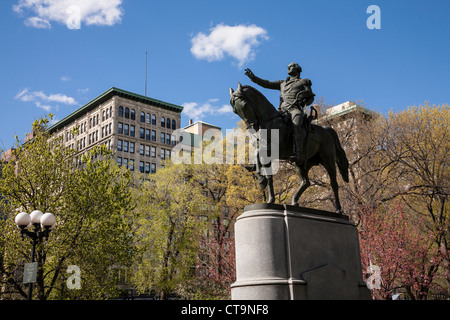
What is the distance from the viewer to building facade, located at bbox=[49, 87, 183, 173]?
301 ft

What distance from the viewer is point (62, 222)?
93.4 ft

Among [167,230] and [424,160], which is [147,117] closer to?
[167,230]

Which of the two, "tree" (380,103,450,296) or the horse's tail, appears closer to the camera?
the horse's tail

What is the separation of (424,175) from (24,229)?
2532 cm

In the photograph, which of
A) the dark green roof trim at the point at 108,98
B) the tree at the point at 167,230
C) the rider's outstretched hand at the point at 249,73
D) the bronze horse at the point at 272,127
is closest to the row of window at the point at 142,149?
the dark green roof trim at the point at 108,98

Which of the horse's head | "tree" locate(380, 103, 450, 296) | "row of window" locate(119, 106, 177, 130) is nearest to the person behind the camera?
the horse's head

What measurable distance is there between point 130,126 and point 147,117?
476 cm

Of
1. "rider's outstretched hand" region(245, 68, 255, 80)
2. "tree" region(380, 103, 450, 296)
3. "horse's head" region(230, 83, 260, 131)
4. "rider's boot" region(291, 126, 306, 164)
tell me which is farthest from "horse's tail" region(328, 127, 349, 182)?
"tree" region(380, 103, 450, 296)

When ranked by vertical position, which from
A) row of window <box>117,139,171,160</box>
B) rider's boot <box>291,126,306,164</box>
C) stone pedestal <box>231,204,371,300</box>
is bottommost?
stone pedestal <box>231,204,371,300</box>

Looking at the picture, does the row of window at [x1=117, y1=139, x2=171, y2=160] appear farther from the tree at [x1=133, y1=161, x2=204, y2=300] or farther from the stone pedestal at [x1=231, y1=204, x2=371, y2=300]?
the stone pedestal at [x1=231, y1=204, x2=371, y2=300]

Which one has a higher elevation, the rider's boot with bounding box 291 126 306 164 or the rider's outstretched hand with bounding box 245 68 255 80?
the rider's outstretched hand with bounding box 245 68 255 80

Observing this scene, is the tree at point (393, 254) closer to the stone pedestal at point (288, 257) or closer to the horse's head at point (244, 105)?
the stone pedestal at point (288, 257)

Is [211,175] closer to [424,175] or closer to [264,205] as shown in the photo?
[424,175]

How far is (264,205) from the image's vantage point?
1083 centimetres
